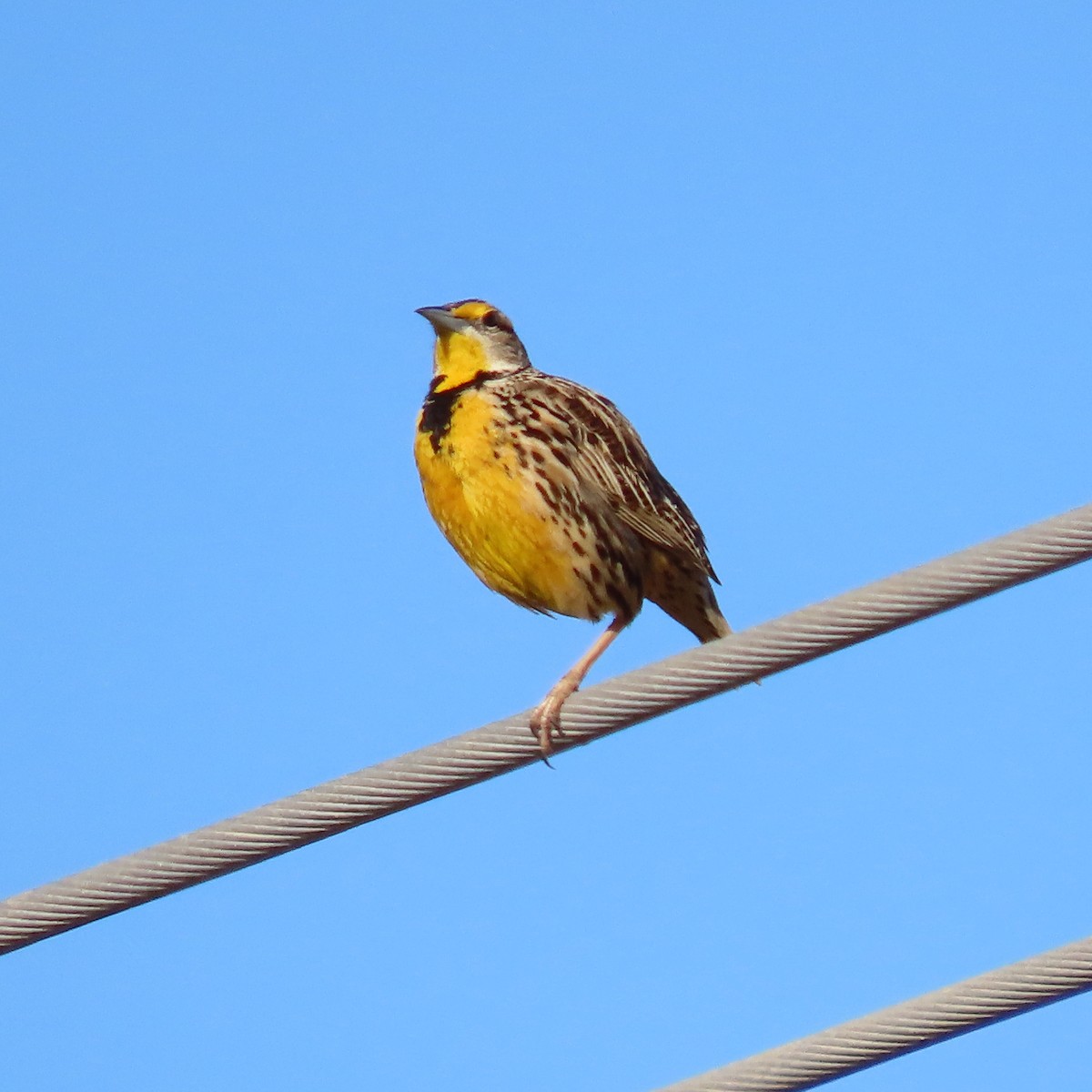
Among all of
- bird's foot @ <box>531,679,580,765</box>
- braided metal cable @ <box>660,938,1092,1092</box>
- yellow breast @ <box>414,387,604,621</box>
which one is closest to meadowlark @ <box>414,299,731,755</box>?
yellow breast @ <box>414,387,604,621</box>

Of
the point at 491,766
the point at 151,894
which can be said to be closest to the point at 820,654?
the point at 491,766

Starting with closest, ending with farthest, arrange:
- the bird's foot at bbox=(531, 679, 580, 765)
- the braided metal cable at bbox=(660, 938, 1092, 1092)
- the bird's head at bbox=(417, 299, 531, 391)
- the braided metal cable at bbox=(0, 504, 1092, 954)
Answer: the braided metal cable at bbox=(660, 938, 1092, 1092)
the braided metal cable at bbox=(0, 504, 1092, 954)
the bird's foot at bbox=(531, 679, 580, 765)
the bird's head at bbox=(417, 299, 531, 391)

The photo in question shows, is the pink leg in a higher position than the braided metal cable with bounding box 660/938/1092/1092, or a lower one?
higher

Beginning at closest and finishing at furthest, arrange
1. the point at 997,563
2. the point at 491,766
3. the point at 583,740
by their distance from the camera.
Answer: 1. the point at 997,563
2. the point at 491,766
3. the point at 583,740

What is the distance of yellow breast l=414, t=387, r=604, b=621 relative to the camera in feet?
24.4

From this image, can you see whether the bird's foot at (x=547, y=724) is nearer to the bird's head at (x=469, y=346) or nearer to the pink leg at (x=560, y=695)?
the pink leg at (x=560, y=695)

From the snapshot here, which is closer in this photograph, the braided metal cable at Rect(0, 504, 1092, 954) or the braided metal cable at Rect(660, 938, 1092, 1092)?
the braided metal cable at Rect(660, 938, 1092, 1092)

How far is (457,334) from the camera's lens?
8.29 m

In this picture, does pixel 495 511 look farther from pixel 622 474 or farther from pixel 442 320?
pixel 442 320

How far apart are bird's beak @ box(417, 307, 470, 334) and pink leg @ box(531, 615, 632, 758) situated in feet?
4.51

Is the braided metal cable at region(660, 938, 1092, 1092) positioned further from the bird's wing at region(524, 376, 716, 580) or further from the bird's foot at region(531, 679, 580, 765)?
the bird's wing at region(524, 376, 716, 580)

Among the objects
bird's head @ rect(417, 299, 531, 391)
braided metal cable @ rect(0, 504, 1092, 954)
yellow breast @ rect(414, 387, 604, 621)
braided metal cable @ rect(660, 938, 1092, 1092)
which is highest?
bird's head @ rect(417, 299, 531, 391)

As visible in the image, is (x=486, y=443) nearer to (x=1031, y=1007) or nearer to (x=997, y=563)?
(x=997, y=563)

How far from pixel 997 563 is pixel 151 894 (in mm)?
1948
